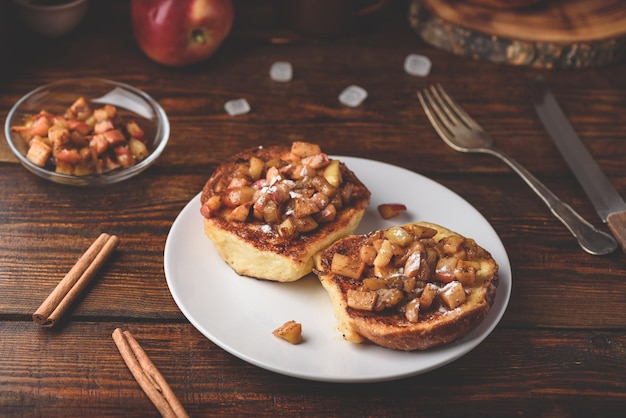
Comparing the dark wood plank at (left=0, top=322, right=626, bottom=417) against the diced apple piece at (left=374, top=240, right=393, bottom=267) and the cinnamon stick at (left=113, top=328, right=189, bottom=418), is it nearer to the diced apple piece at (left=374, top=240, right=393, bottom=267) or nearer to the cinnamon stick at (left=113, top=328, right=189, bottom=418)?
the cinnamon stick at (left=113, top=328, right=189, bottom=418)

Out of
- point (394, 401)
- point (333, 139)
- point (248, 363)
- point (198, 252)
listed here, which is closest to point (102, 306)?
point (198, 252)

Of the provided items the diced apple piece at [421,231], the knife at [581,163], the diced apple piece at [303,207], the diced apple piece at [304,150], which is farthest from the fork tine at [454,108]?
the diced apple piece at [303,207]

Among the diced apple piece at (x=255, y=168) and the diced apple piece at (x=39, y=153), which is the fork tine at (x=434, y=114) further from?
the diced apple piece at (x=39, y=153)

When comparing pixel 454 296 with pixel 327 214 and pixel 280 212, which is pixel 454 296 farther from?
pixel 280 212

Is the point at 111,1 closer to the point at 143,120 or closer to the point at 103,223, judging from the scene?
the point at 143,120

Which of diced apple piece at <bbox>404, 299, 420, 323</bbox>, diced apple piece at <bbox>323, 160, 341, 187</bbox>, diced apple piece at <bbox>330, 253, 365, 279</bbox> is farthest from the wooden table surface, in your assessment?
diced apple piece at <bbox>323, 160, 341, 187</bbox>

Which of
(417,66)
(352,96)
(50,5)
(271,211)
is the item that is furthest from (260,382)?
(50,5)
